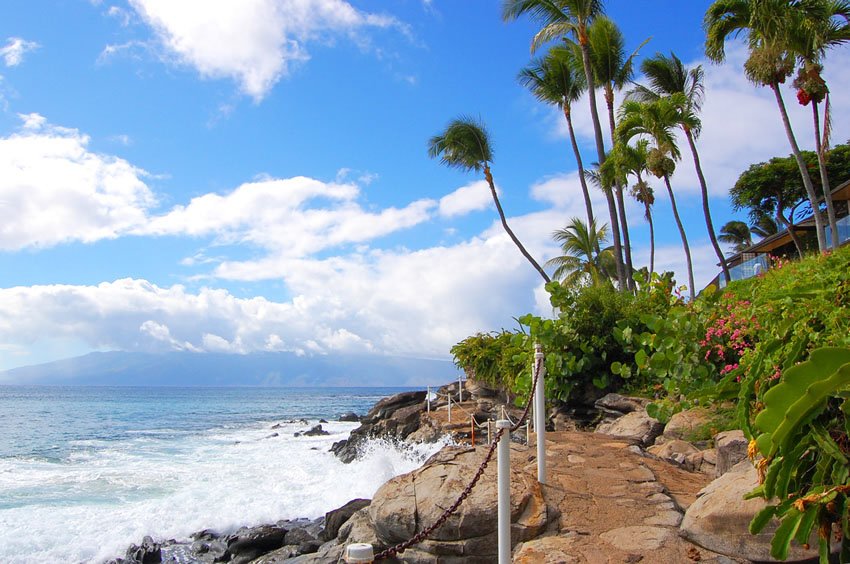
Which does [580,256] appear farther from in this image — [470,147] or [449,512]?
[449,512]

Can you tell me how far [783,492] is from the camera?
3.34 m

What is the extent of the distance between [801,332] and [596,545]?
8.13 ft

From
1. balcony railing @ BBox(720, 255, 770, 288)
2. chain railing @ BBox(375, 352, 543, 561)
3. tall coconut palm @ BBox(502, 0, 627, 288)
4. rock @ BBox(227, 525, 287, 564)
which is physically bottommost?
rock @ BBox(227, 525, 287, 564)

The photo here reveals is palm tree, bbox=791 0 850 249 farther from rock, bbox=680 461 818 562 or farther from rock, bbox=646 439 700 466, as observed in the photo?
rock, bbox=680 461 818 562

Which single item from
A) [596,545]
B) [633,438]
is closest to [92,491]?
[633,438]

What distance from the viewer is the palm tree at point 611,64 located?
2044 centimetres

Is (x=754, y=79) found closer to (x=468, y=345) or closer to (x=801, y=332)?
(x=468, y=345)

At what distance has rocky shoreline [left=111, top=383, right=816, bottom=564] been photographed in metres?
4.20

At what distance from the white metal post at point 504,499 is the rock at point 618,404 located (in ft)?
22.0

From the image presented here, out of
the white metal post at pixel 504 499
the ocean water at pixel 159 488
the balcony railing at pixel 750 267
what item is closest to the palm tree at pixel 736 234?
the balcony railing at pixel 750 267

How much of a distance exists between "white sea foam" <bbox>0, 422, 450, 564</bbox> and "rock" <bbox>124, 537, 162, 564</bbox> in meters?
0.39

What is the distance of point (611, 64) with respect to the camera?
20.9 m

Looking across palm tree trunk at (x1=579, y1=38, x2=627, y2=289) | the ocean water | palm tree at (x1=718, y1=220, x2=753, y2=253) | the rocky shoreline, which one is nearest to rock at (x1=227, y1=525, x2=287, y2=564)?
the rocky shoreline

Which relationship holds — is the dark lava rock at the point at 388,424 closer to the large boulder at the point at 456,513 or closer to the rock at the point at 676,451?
the rock at the point at 676,451
